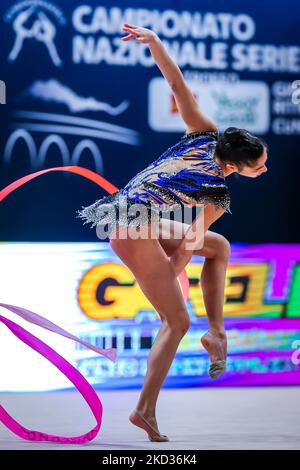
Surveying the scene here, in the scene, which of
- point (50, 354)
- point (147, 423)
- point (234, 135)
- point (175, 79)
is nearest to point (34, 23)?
point (175, 79)

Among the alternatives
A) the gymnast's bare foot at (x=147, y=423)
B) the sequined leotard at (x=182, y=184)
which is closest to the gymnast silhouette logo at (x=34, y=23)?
the sequined leotard at (x=182, y=184)

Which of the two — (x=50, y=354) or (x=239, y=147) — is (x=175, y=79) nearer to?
(x=239, y=147)

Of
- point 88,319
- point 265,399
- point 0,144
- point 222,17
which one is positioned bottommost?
point 265,399

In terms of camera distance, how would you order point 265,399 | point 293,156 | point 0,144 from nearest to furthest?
point 265,399, point 0,144, point 293,156

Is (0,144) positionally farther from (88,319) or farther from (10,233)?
(88,319)

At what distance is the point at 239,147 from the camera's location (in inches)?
140

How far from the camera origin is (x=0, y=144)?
608 centimetres

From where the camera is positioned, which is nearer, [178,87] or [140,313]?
[178,87]

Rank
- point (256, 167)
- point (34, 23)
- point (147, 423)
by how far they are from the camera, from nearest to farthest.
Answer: point (147, 423), point (256, 167), point (34, 23)

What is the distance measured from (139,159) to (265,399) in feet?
6.66

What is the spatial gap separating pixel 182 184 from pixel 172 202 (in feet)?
0.29

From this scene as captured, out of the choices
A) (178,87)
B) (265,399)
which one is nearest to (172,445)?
(178,87)

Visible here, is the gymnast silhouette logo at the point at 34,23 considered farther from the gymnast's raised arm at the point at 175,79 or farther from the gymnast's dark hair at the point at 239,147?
the gymnast's dark hair at the point at 239,147

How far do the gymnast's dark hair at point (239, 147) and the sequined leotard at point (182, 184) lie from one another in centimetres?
5
